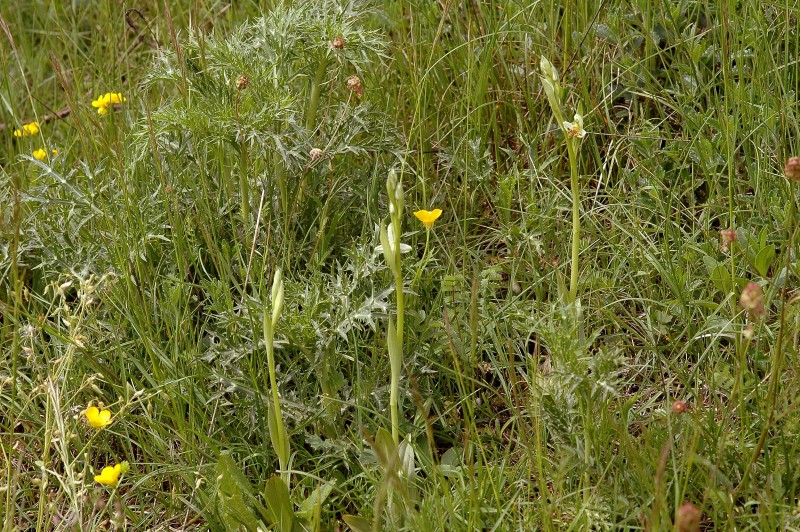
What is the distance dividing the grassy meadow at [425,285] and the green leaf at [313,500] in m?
0.03

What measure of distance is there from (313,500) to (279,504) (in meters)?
0.08

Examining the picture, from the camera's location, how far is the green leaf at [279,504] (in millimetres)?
1785

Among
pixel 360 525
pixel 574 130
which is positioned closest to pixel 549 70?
pixel 574 130

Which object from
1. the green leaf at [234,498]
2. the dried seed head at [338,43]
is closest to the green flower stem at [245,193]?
the dried seed head at [338,43]

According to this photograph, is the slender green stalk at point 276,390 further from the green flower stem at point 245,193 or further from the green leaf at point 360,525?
the green flower stem at point 245,193

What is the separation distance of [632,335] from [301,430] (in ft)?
2.70

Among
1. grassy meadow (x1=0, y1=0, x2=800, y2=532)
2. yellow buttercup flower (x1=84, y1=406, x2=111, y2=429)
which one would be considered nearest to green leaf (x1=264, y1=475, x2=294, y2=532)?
grassy meadow (x1=0, y1=0, x2=800, y2=532)

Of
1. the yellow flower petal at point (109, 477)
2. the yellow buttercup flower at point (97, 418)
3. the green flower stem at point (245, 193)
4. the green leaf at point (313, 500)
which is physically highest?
the green flower stem at point (245, 193)

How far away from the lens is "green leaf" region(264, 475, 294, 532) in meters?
1.79

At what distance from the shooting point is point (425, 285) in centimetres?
233

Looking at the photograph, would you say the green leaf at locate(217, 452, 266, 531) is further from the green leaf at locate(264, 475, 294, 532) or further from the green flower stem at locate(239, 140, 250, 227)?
the green flower stem at locate(239, 140, 250, 227)

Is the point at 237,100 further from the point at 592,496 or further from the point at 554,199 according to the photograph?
the point at 592,496

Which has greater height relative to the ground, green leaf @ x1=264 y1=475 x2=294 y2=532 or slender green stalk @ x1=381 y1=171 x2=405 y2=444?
slender green stalk @ x1=381 y1=171 x2=405 y2=444

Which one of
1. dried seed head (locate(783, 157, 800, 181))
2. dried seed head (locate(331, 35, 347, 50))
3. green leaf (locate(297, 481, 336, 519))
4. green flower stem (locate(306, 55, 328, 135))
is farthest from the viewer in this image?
green flower stem (locate(306, 55, 328, 135))
